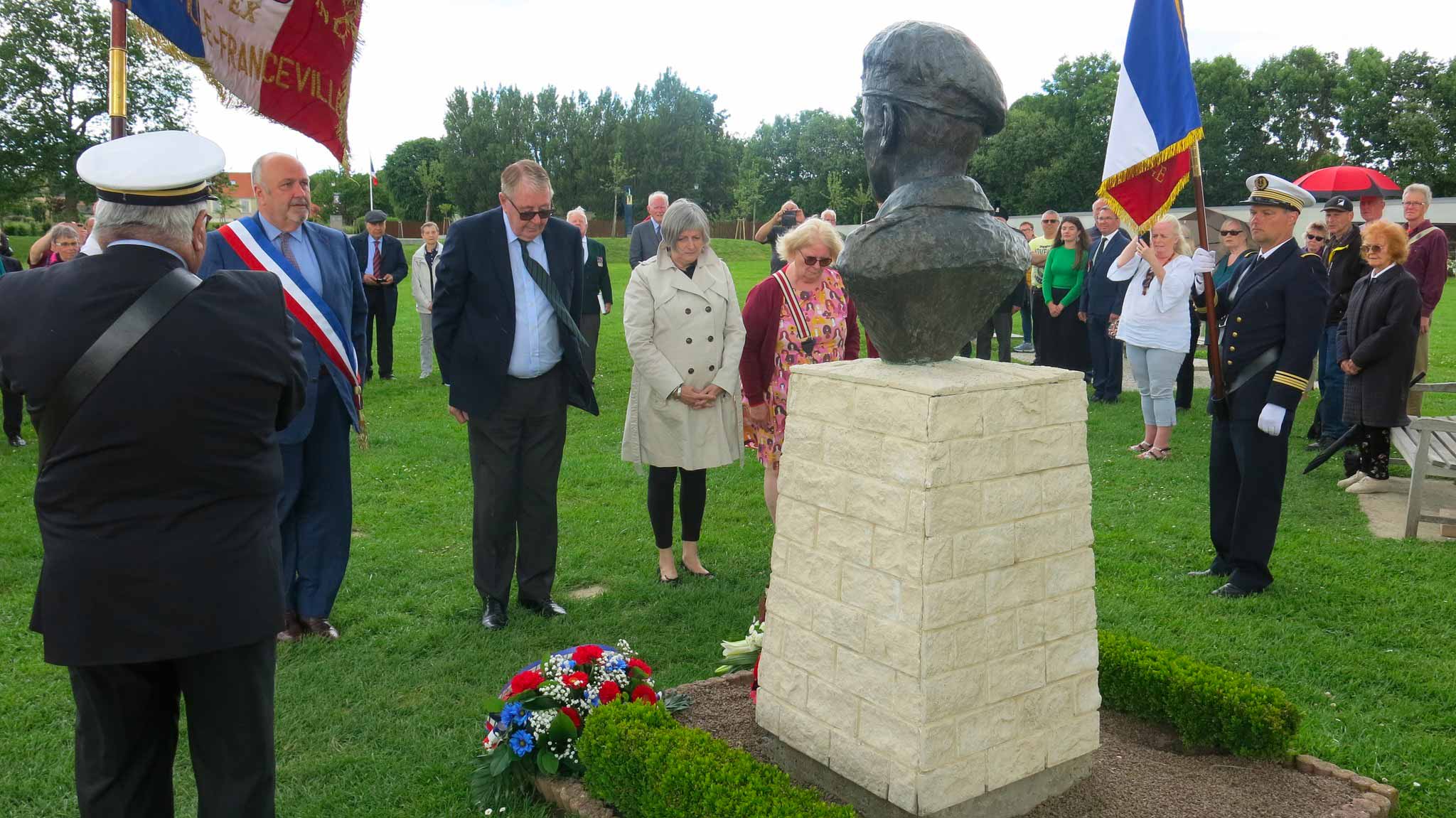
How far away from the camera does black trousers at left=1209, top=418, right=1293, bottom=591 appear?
5.25 meters

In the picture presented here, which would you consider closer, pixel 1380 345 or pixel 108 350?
pixel 108 350

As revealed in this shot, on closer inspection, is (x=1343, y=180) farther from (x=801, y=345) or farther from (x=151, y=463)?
(x=151, y=463)

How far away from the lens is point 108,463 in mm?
2270

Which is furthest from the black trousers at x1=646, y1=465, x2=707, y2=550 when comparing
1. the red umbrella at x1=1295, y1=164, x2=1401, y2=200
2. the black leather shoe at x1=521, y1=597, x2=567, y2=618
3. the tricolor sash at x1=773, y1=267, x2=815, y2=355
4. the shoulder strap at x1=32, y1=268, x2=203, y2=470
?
the red umbrella at x1=1295, y1=164, x2=1401, y2=200

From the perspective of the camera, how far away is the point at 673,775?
3207mm

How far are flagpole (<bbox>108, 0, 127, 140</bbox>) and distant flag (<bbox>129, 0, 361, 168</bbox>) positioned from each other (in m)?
0.61

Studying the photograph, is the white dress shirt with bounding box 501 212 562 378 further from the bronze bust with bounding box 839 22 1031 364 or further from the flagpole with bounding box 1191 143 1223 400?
the flagpole with bounding box 1191 143 1223 400

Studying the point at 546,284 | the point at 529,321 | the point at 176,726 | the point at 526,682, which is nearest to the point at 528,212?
the point at 546,284

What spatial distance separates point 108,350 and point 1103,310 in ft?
34.3

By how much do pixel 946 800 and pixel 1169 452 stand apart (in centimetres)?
678

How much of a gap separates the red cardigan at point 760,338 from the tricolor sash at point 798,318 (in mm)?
30

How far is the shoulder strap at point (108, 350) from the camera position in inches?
88.0

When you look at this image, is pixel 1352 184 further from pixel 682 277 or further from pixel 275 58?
pixel 275 58

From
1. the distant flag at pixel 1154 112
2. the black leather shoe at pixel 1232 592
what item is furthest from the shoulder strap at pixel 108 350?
the distant flag at pixel 1154 112
